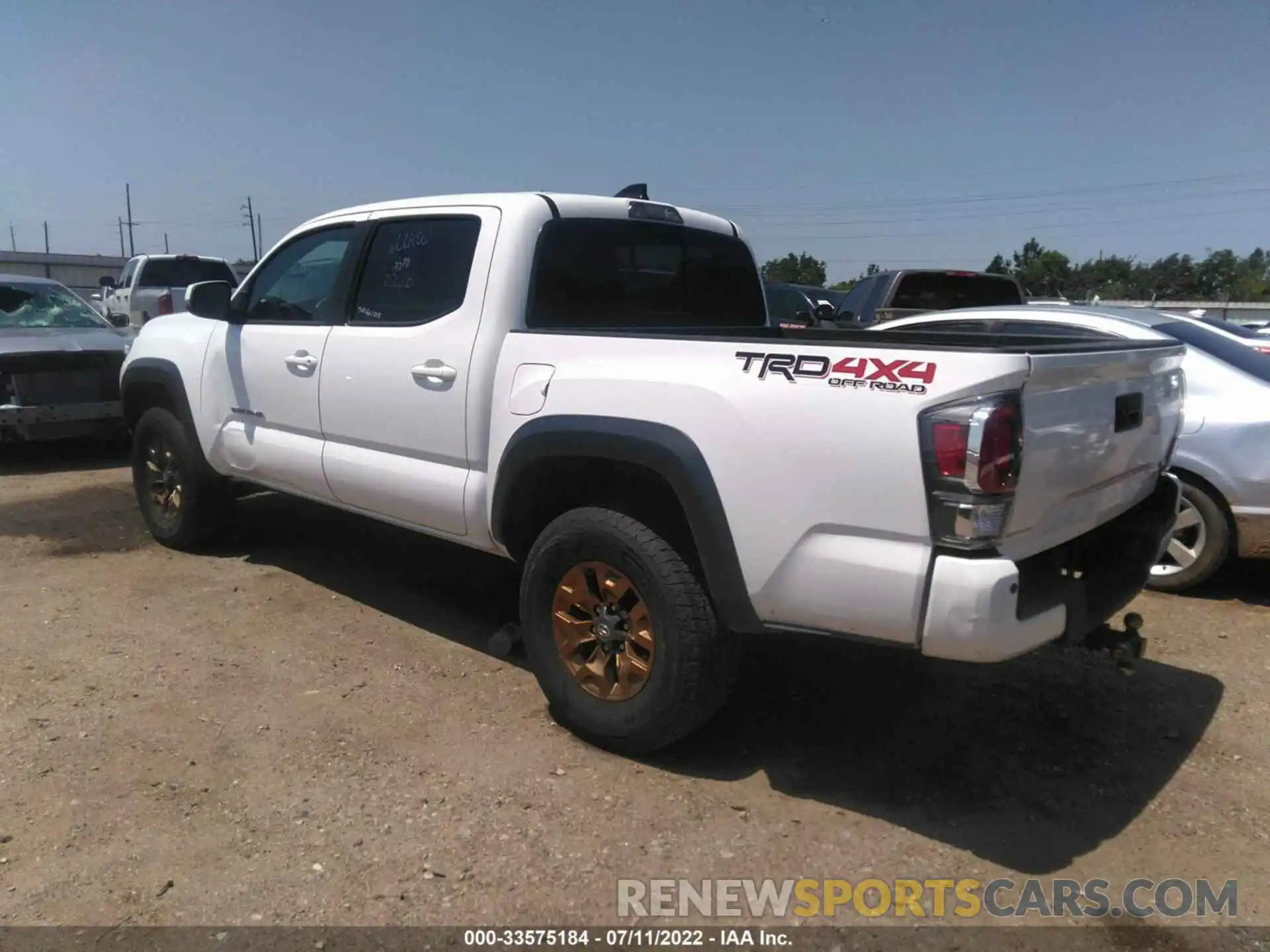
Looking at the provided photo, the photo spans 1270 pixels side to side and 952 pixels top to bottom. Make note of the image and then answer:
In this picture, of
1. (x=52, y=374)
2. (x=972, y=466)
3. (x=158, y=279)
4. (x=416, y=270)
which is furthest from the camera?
(x=158, y=279)

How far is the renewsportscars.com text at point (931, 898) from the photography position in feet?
9.09

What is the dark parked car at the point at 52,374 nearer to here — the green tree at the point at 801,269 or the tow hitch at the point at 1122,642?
the tow hitch at the point at 1122,642

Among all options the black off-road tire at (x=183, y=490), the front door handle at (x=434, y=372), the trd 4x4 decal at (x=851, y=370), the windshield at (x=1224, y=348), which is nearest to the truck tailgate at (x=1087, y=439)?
the trd 4x4 decal at (x=851, y=370)

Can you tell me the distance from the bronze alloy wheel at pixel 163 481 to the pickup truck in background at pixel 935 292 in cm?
636

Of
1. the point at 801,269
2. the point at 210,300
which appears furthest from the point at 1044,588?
the point at 801,269

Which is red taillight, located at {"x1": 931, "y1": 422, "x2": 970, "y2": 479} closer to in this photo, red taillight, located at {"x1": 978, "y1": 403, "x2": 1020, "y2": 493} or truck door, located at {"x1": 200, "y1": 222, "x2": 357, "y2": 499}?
red taillight, located at {"x1": 978, "y1": 403, "x2": 1020, "y2": 493}

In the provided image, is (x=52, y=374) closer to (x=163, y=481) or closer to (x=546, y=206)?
(x=163, y=481)

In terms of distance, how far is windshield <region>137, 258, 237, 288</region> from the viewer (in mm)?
17031

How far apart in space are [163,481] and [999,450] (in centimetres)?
512

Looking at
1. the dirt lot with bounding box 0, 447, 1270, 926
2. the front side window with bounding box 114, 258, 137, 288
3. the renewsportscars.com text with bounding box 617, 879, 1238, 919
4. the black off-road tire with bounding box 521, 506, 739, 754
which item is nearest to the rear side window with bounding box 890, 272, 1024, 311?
the dirt lot with bounding box 0, 447, 1270, 926

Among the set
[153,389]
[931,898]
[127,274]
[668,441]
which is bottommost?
[931,898]

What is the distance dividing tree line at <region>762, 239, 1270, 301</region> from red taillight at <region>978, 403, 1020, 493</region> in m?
47.1

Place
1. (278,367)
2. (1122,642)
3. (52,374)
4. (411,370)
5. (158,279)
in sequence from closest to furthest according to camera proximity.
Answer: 1. (1122,642)
2. (411,370)
3. (278,367)
4. (52,374)
5. (158,279)

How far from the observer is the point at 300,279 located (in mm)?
5020
